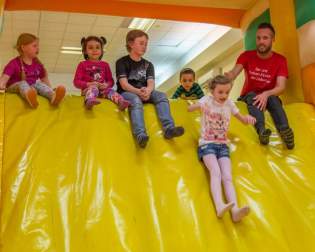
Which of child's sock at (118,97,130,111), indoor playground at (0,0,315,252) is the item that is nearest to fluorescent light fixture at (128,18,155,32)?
indoor playground at (0,0,315,252)

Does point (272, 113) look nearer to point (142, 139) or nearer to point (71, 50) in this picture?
point (142, 139)

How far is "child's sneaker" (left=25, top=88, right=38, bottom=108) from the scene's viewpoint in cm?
309

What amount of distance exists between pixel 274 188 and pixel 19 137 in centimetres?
178

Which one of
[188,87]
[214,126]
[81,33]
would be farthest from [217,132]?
[81,33]

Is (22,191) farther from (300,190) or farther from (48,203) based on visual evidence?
(300,190)

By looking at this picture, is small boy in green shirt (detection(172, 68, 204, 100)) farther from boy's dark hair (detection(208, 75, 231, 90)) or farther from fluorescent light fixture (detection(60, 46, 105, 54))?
fluorescent light fixture (detection(60, 46, 105, 54))

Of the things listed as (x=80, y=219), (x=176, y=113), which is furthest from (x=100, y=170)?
(x=176, y=113)

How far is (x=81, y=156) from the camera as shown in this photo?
2.91 m

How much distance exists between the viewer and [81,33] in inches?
324

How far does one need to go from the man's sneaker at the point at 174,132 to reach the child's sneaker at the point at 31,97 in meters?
0.97

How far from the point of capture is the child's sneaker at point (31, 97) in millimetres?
3086

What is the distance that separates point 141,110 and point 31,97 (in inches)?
31.6

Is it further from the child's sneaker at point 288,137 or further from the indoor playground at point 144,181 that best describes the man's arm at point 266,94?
the child's sneaker at point 288,137

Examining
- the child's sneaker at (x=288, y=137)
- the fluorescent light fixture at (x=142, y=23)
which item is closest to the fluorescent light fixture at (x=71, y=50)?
the fluorescent light fixture at (x=142, y=23)
